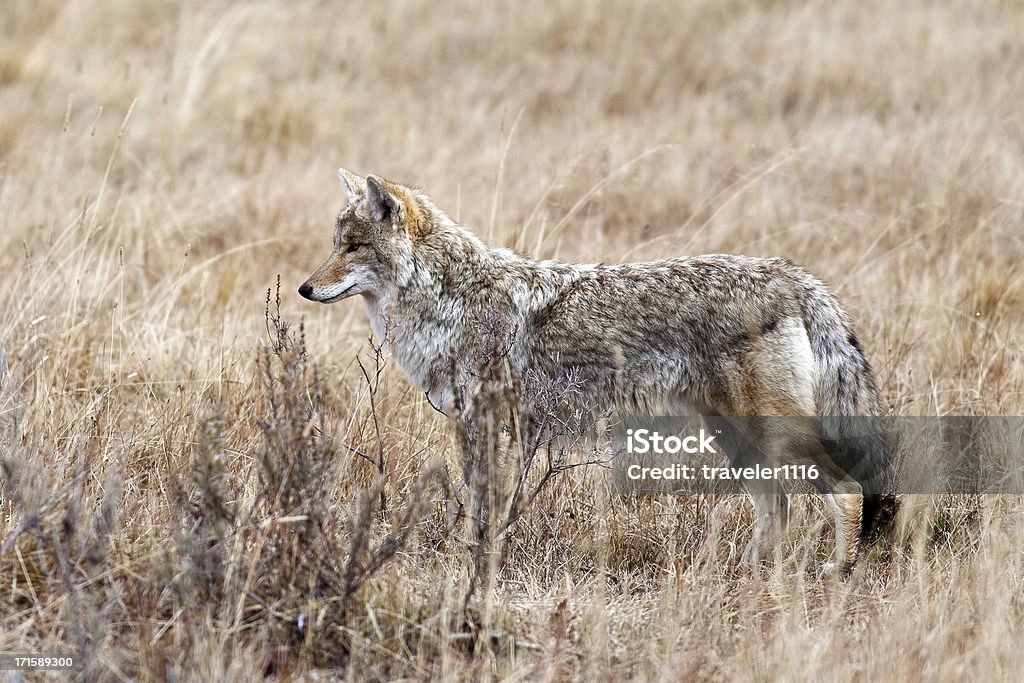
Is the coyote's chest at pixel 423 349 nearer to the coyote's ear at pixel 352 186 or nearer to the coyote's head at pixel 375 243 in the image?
the coyote's head at pixel 375 243

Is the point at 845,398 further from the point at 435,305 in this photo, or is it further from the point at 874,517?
the point at 435,305

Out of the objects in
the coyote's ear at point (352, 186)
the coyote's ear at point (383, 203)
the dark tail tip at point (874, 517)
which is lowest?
the dark tail tip at point (874, 517)

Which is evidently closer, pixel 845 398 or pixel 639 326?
pixel 845 398

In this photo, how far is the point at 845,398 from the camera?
4445mm

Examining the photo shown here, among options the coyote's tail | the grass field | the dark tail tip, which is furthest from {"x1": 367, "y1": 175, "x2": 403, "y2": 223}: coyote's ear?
the dark tail tip

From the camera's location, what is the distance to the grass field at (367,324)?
3.44m

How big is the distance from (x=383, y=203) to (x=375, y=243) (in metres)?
0.18

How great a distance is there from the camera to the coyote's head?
16.0ft

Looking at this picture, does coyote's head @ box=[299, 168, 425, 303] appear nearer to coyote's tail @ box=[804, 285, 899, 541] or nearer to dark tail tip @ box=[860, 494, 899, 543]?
coyote's tail @ box=[804, 285, 899, 541]

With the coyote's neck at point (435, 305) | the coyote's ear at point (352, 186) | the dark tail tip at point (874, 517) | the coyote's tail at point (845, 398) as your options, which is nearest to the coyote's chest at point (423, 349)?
the coyote's neck at point (435, 305)

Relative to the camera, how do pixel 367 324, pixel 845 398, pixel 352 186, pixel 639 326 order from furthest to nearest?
pixel 367 324
pixel 352 186
pixel 639 326
pixel 845 398

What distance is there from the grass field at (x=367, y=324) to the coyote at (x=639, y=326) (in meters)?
0.34

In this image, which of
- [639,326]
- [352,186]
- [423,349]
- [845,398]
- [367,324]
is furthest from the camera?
[367,324]

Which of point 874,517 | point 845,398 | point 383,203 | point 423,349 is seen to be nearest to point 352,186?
point 383,203
